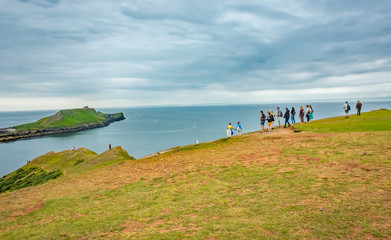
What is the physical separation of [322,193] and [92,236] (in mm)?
11807

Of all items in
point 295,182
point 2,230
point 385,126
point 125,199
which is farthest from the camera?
point 385,126

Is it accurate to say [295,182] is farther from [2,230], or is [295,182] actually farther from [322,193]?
[2,230]

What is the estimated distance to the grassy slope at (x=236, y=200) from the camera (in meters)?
9.59

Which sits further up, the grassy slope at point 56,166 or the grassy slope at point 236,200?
the grassy slope at point 236,200

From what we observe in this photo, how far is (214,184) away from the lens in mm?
16391

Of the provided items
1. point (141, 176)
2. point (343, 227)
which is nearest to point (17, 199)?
point (141, 176)

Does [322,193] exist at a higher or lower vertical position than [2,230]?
higher

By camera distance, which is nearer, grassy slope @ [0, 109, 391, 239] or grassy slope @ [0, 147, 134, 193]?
grassy slope @ [0, 109, 391, 239]

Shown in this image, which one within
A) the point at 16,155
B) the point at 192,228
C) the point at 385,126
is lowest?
the point at 16,155

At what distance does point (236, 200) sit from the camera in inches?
512

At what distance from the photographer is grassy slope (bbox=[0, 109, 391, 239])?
31.4ft

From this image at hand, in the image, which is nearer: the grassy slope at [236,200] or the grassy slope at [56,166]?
the grassy slope at [236,200]

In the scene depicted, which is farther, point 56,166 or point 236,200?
point 56,166

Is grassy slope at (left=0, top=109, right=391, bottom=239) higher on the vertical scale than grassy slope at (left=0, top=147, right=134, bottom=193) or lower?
higher
